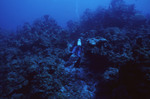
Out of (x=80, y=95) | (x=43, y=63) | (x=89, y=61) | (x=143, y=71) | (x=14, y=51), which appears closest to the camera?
(x=143, y=71)

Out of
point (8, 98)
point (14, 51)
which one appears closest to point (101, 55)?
point (8, 98)

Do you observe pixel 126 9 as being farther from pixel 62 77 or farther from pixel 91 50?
pixel 62 77

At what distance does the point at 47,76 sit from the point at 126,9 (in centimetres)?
1183

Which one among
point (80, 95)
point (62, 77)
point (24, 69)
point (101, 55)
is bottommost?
point (80, 95)

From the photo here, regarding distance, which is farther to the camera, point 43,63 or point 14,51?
point 14,51

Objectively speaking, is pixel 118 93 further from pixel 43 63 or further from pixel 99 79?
pixel 43 63

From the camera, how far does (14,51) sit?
632cm

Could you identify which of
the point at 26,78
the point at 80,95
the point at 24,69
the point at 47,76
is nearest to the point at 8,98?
the point at 26,78

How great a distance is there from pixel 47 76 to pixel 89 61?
7.78 feet

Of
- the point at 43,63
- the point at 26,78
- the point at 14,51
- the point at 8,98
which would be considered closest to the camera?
the point at 8,98

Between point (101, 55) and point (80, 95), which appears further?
point (101, 55)

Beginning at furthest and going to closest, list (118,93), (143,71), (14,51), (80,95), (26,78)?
(14,51)
(26,78)
(80,95)
(118,93)
(143,71)

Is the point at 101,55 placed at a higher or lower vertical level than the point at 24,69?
higher

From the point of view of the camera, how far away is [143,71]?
244cm
